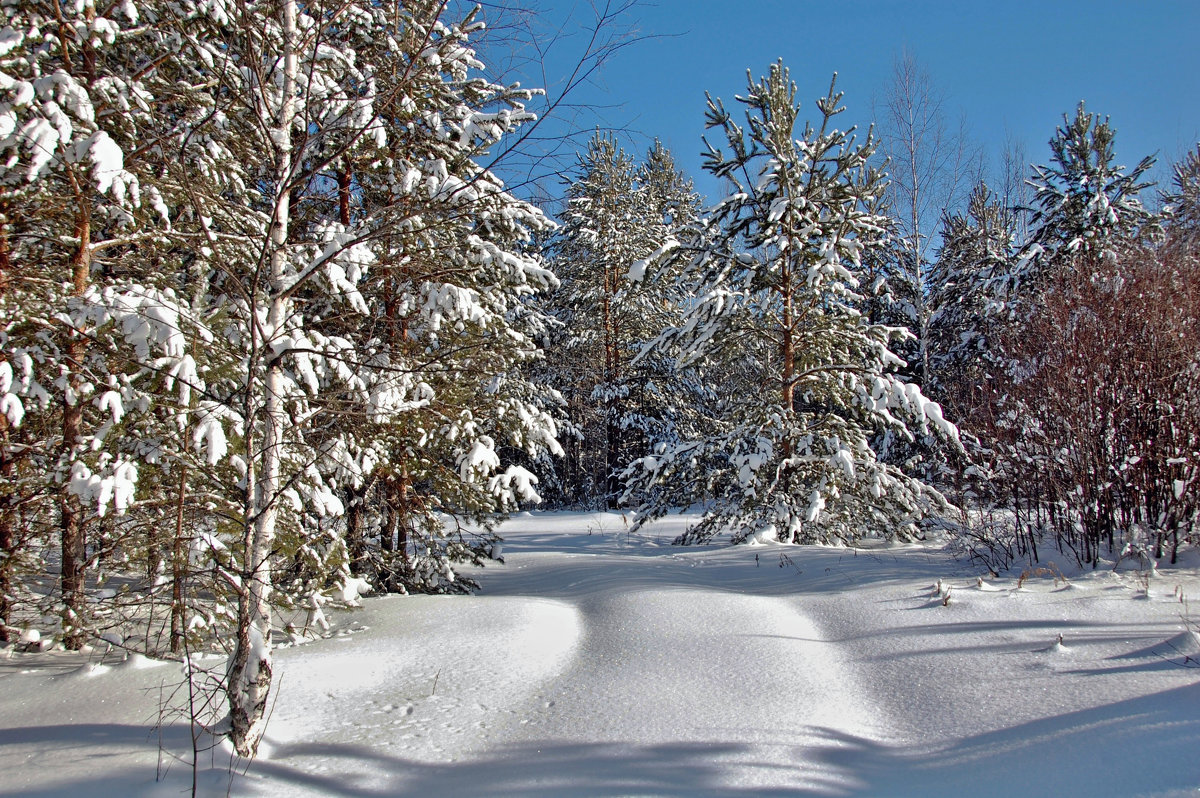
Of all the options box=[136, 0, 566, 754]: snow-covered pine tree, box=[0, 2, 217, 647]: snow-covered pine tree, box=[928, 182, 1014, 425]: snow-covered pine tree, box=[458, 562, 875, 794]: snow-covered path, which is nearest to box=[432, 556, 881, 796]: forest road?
box=[458, 562, 875, 794]: snow-covered path

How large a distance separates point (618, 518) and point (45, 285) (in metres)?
12.5

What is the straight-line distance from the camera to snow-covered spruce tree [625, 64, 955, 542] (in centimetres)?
846

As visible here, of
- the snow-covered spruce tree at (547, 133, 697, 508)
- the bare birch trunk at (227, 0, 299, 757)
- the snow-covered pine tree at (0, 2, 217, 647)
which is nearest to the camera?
the bare birch trunk at (227, 0, 299, 757)

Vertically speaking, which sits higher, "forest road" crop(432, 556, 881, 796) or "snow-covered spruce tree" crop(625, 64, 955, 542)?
"snow-covered spruce tree" crop(625, 64, 955, 542)

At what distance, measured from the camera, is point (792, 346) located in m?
9.34

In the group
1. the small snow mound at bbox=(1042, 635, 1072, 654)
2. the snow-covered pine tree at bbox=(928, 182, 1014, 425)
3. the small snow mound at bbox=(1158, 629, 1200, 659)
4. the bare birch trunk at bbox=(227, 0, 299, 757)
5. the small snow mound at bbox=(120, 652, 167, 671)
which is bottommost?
the small snow mound at bbox=(120, 652, 167, 671)

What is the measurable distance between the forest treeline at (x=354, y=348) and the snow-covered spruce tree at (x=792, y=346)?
0.05 m

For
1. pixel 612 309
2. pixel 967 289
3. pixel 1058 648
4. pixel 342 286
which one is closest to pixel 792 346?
pixel 1058 648

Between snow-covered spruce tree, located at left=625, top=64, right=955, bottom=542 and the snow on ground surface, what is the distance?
3227 millimetres

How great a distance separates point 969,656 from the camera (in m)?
3.73

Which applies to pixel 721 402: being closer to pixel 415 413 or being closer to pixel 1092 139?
pixel 1092 139

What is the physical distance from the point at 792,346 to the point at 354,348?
7492 mm

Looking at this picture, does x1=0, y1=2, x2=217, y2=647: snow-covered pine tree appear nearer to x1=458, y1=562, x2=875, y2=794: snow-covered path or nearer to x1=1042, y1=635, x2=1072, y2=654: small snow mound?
x1=458, y1=562, x2=875, y2=794: snow-covered path

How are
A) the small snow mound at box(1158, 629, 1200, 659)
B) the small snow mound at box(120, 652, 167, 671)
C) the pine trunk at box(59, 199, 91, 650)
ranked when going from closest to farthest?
the small snow mound at box(1158, 629, 1200, 659) < the small snow mound at box(120, 652, 167, 671) < the pine trunk at box(59, 199, 91, 650)
